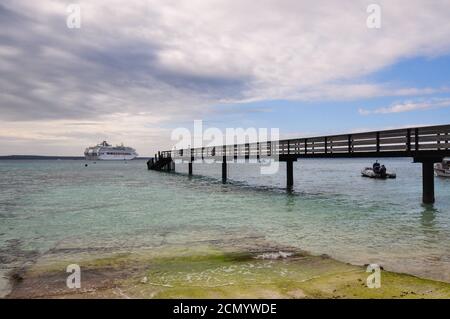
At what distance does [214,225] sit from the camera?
13.8 meters

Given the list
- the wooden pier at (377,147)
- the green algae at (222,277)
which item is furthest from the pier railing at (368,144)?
the green algae at (222,277)

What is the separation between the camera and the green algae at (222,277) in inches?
254

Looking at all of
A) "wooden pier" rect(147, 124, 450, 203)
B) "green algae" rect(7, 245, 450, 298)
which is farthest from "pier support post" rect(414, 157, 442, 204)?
"green algae" rect(7, 245, 450, 298)

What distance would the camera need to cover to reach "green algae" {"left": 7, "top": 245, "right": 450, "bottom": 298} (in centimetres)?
644

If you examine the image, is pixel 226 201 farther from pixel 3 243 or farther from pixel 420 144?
pixel 3 243

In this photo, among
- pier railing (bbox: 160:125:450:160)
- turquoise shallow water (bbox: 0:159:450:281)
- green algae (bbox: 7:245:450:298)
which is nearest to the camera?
green algae (bbox: 7:245:450:298)

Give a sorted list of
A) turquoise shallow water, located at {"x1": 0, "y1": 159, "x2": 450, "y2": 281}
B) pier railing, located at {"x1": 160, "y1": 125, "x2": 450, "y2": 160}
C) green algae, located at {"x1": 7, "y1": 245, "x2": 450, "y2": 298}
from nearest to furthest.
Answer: green algae, located at {"x1": 7, "y1": 245, "x2": 450, "y2": 298} → turquoise shallow water, located at {"x1": 0, "y1": 159, "x2": 450, "y2": 281} → pier railing, located at {"x1": 160, "y1": 125, "x2": 450, "y2": 160}

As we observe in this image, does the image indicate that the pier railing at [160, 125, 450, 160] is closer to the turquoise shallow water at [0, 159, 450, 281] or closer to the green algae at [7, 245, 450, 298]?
the turquoise shallow water at [0, 159, 450, 281]

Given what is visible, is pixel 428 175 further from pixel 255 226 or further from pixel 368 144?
pixel 255 226

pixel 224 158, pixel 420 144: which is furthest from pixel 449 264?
pixel 224 158

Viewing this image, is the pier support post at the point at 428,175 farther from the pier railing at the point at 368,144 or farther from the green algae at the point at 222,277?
the green algae at the point at 222,277

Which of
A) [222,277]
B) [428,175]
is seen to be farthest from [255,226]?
[428,175]

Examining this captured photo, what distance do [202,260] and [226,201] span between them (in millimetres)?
12514

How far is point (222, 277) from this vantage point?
7.53m
